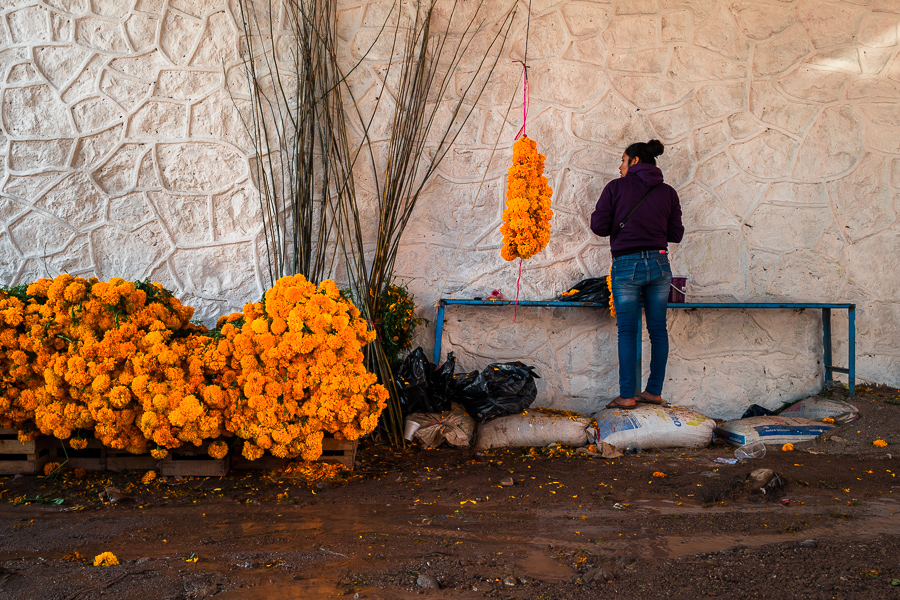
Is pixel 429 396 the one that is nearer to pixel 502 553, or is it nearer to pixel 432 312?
pixel 432 312

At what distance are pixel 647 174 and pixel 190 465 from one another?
9.92 ft

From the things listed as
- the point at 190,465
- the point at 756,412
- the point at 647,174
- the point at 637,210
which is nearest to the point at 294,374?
the point at 190,465

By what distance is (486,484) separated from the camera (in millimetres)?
2973

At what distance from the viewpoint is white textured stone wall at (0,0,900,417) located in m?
3.84

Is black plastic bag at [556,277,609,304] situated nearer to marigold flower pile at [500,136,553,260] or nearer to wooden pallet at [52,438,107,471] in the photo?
marigold flower pile at [500,136,553,260]

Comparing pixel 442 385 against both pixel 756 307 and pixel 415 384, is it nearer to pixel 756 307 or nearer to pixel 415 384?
pixel 415 384

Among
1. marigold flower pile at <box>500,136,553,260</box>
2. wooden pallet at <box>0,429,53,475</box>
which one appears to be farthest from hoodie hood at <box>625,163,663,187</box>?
wooden pallet at <box>0,429,53,475</box>

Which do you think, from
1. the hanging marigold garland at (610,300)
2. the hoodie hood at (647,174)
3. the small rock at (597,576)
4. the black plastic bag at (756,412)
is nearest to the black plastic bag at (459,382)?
the hanging marigold garland at (610,300)

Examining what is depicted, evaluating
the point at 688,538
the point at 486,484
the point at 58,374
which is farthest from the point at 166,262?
the point at 688,538

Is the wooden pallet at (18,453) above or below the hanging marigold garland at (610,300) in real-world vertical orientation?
below

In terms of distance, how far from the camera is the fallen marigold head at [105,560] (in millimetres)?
2000

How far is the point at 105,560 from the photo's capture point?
201cm

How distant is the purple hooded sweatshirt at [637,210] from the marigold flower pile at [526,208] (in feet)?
1.52

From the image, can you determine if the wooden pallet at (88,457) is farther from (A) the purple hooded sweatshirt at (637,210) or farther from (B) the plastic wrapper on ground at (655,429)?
(A) the purple hooded sweatshirt at (637,210)
